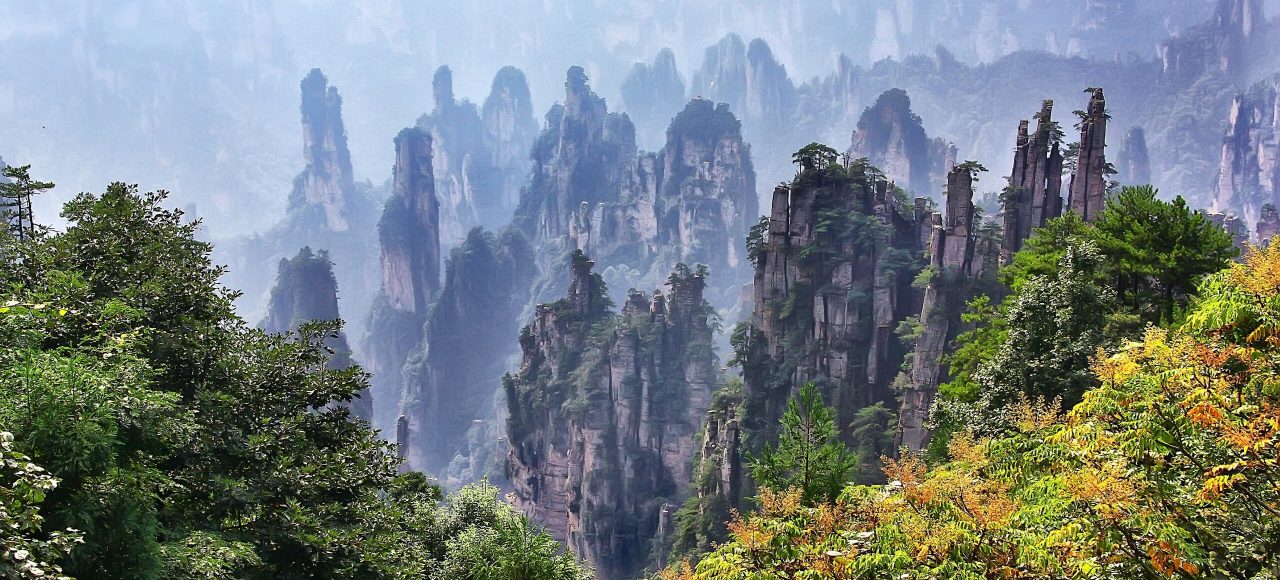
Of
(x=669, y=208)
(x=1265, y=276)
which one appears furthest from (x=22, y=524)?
(x=669, y=208)

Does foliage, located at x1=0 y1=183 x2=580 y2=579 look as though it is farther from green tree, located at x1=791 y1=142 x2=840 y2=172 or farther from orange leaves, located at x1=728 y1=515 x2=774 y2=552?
green tree, located at x1=791 y1=142 x2=840 y2=172

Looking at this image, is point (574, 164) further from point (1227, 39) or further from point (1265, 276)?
point (1265, 276)

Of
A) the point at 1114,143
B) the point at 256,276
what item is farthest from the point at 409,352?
the point at 1114,143

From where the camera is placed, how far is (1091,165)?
33844 millimetres

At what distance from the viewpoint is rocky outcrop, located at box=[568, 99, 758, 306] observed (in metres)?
95.7

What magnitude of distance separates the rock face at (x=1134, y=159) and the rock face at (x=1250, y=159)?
860 centimetres

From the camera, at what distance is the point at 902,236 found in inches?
1619

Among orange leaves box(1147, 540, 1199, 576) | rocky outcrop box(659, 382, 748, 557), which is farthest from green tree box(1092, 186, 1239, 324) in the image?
rocky outcrop box(659, 382, 748, 557)

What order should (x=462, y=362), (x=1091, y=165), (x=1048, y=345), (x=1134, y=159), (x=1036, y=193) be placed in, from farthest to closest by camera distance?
1. (x=1134, y=159)
2. (x=462, y=362)
3. (x=1036, y=193)
4. (x=1091, y=165)
5. (x=1048, y=345)

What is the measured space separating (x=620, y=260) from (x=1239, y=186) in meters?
72.2

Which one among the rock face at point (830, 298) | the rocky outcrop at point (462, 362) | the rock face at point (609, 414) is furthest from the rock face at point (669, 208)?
the rock face at point (830, 298)

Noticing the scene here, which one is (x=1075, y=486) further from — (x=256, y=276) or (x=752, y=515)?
(x=256, y=276)

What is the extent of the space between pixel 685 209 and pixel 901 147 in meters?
27.7

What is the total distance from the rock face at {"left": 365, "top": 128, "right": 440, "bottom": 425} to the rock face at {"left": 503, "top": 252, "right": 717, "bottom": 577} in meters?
48.5
